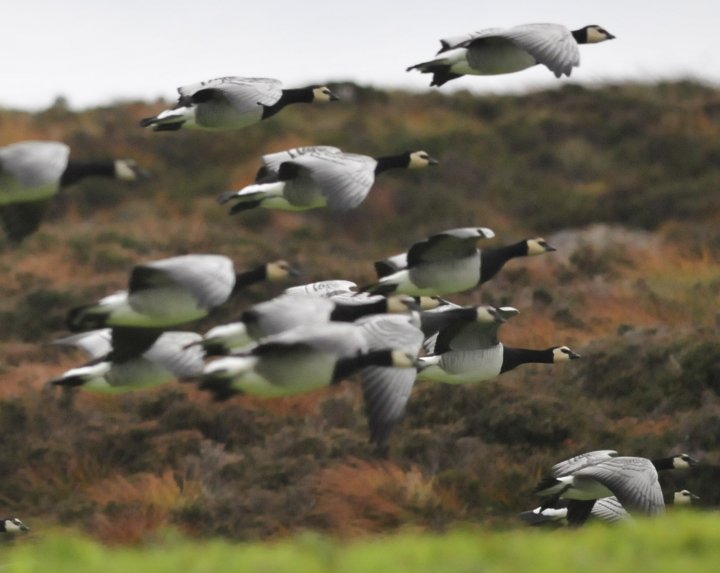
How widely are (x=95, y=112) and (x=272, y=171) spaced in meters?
Answer: 27.2

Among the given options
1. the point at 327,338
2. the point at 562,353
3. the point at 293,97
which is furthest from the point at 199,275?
the point at 562,353

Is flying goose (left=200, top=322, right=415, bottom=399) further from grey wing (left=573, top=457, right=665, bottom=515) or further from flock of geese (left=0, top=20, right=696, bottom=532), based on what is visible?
grey wing (left=573, top=457, right=665, bottom=515)

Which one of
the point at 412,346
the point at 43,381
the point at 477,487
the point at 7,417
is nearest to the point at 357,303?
the point at 412,346

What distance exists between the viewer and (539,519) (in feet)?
Answer: 46.4

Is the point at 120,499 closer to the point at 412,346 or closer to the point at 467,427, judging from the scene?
the point at 467,427

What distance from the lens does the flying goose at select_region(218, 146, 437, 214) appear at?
12008 mm

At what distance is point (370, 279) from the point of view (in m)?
26.9

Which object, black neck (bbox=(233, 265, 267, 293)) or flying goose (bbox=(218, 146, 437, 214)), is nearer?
black neck (bbox=(233, 265, 267, 293))

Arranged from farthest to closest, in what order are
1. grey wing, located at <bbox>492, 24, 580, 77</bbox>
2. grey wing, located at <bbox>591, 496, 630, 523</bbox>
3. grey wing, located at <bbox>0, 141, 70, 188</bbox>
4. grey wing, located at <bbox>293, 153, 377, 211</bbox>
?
1. grey wing, located at <bbox>591, 496, 630, 523</bbox>
2. grey wing, located at <bbox>492, 24, 580, 77</bbox>
3. grey wing, located at <bbox>293, 153, 377, 211</bbox>
4. grey wing, located at <bbox>0, 141, 70, 188</bbox>

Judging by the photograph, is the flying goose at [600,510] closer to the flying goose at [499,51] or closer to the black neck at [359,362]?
the black neck at [359,362]

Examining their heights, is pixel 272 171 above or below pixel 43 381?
above

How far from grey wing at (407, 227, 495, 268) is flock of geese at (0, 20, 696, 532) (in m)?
0.01

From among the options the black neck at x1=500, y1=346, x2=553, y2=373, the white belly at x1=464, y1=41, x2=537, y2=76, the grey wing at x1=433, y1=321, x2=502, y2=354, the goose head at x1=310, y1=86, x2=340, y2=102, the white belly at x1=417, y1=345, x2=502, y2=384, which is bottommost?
the black neck at x1=500, y1=346, x2=553, y2=373

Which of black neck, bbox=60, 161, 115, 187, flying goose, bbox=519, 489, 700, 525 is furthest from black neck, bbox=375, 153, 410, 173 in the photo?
flying goose, bbox=519, 489, 700, 525
